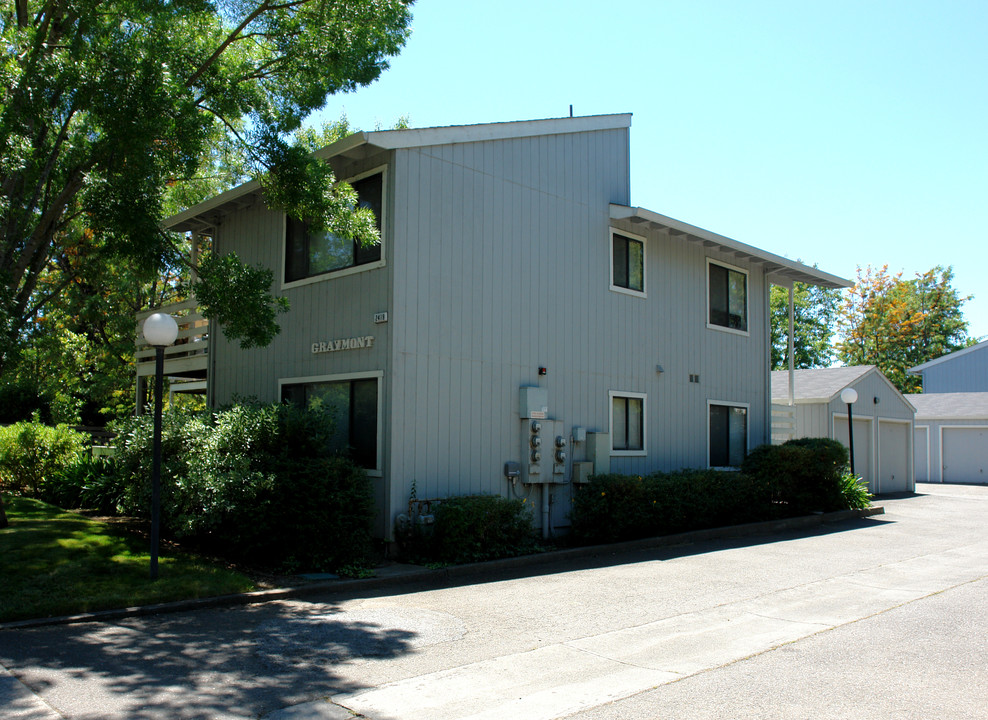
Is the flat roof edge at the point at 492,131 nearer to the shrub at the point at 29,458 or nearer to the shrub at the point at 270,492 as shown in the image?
the shrub at the point at 270,492

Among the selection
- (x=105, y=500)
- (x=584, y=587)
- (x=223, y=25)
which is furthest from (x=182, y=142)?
(x=584, y=587)

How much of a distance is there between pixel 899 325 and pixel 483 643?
143ft

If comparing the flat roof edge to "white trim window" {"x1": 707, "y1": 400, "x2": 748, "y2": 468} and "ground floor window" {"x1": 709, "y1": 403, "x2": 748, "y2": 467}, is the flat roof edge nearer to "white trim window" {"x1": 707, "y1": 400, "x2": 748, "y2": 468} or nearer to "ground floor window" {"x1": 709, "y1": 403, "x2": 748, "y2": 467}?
"white trim window" {"x1": 707, "y1": 400, "x2": 748, "y2": 468}

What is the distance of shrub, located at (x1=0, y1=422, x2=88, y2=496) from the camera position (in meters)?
16.1

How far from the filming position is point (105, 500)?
13.4 metres

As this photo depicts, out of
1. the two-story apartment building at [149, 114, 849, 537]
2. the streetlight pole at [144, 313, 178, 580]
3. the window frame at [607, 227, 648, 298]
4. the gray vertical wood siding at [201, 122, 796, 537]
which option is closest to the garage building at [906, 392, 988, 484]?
the two-story apartment building at [149, 114, 849, 537]

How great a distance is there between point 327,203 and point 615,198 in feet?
20.2

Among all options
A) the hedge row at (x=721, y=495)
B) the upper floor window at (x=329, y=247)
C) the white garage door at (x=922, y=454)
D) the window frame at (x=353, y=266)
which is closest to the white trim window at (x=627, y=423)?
the hedge row at (x=721, y=495)

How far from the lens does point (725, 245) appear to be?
53.2 ft

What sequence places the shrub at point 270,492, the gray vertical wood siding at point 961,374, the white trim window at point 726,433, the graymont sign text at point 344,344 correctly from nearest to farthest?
1. the shrub at point 270,492
2. the graymont sign text at point 344,344
3. the white trim window at point 726,433
4. the gray vertical wood siding at point 961,374

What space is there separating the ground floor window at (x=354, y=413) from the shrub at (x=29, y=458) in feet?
23.4

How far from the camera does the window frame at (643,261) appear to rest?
47.5 ft

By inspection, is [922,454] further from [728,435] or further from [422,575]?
[422,575]

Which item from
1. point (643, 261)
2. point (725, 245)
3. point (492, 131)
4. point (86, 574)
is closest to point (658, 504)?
point (643, 261)
